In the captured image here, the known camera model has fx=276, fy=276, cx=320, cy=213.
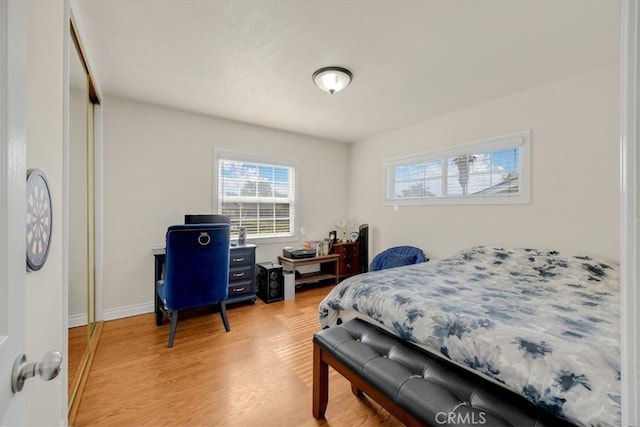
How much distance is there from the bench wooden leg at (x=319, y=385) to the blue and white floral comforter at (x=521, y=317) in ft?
1.49

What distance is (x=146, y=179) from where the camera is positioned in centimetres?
324

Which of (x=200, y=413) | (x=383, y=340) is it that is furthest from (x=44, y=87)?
(x=383, y=340)

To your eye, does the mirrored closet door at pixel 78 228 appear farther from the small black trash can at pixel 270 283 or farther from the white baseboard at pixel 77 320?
the small black trash can at pixel 270 283

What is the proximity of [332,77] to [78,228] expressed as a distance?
90.6 inches

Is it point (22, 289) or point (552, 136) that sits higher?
point (552, 136)

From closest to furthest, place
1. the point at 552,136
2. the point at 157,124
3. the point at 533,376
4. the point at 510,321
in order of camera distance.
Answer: the point at 533,376, the point at 510,321, the point at 552,136, the point at 157,124

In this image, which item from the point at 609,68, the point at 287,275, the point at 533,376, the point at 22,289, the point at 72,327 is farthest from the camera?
the point at 287,275

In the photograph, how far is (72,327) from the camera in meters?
1.78

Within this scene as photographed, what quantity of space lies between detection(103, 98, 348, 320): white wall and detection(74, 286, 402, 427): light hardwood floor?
1.74 feet

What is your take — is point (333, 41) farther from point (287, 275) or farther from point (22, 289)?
point (287, 275)

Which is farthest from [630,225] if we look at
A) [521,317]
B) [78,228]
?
[78,228]

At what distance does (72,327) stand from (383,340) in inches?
77.6

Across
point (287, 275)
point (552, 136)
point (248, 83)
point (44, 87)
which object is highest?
point (248, 83)

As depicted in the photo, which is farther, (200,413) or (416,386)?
(200,413)
